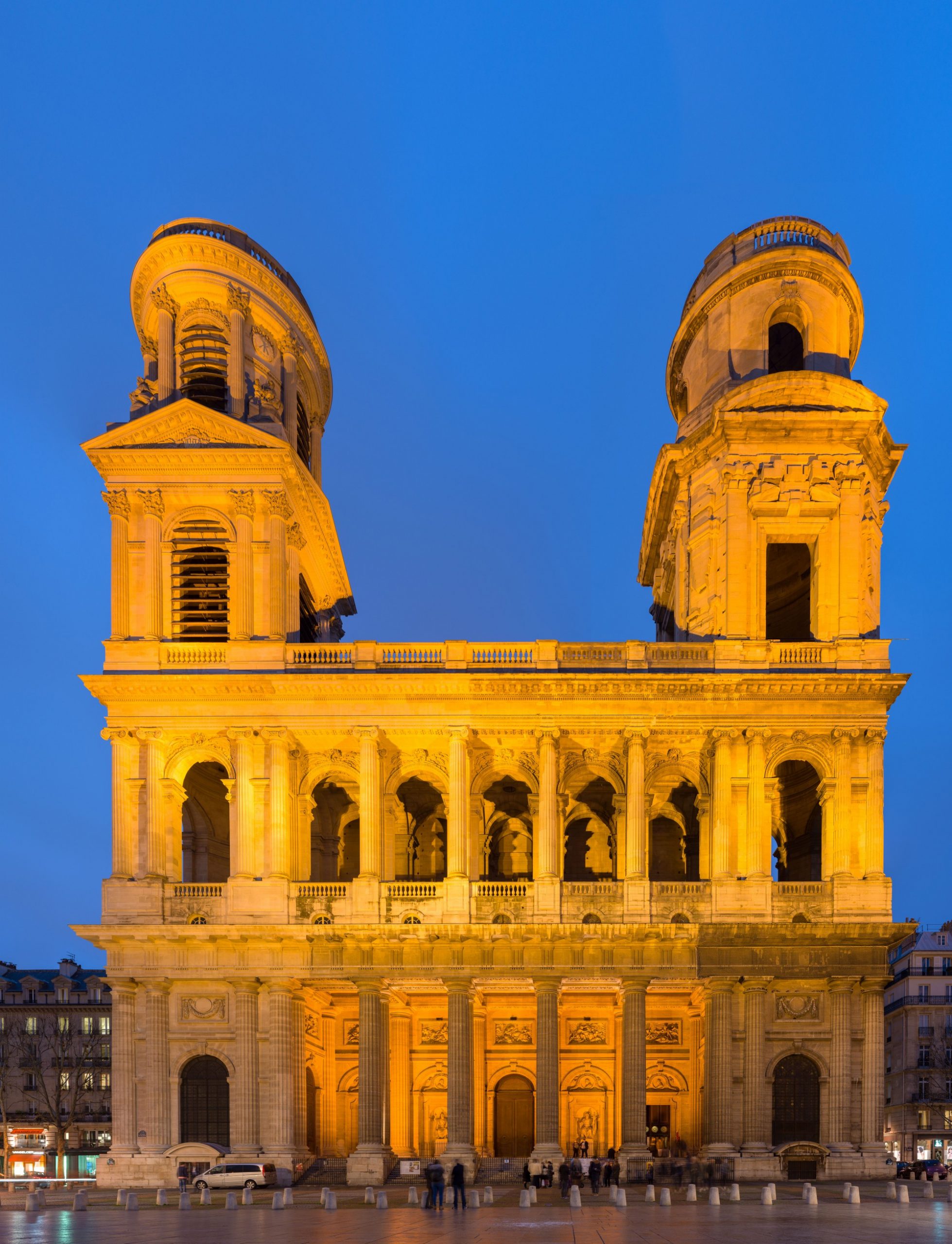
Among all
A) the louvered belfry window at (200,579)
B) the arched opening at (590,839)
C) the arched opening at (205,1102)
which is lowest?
the arched opening at (205,1102)

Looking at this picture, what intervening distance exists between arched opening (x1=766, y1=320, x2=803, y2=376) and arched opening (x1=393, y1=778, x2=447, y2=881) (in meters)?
22.7

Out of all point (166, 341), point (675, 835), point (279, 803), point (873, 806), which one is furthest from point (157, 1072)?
point (166, 341)

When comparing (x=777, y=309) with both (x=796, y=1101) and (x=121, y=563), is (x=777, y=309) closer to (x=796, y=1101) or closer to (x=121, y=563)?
(x=121, y=563)

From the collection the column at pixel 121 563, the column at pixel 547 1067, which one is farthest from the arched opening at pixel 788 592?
the column at pixel 121 563

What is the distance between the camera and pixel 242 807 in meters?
44.1

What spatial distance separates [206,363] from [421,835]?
21.8 metres

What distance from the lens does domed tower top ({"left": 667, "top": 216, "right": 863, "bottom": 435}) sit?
49750 mm

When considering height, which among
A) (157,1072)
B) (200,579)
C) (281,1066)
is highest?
(200,579)

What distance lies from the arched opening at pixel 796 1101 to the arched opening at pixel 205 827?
22.5 meters

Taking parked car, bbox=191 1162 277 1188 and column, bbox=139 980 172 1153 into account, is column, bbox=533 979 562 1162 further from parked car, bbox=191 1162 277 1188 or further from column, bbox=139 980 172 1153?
column, bbox=139 980 172 1153

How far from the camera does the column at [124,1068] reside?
41781 mm

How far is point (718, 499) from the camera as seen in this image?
48281 millimetres

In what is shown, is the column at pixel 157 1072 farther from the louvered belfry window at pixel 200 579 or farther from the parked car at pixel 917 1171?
the parked car at pixel 917 1171

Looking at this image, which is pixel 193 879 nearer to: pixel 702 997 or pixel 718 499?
pixel 702 997
